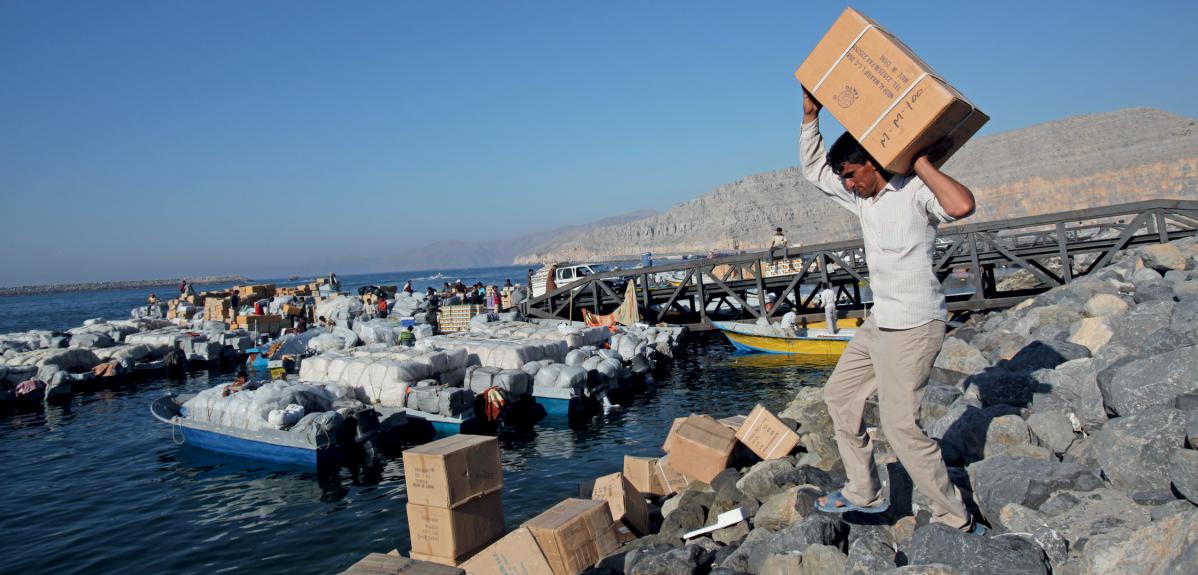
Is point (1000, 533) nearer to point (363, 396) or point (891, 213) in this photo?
point (891, 213)

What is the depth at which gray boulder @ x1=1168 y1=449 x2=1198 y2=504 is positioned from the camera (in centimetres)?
367

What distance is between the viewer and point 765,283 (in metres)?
23.5

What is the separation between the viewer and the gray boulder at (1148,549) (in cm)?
297

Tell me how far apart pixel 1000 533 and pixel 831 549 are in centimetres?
94

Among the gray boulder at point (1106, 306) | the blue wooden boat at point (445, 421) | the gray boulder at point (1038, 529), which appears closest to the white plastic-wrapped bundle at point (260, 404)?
the blue wooden boat at point (445, 421)

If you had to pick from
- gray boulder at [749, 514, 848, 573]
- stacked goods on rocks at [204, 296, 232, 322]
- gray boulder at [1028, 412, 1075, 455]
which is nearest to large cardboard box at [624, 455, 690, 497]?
gray boulder at [749, 514, 848, 573]

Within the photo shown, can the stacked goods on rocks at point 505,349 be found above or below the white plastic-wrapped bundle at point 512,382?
above

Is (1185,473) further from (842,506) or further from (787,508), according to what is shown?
(787,508)

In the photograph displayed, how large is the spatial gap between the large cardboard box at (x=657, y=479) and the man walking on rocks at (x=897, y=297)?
3.43 m

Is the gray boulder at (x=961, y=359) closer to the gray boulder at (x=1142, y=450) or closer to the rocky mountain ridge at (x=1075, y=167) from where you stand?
the gray boulder at (x=1142, y=450)

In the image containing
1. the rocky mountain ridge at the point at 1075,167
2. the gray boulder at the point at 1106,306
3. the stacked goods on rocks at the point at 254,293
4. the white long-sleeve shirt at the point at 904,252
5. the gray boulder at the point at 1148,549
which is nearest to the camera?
the gray boulder at the point at 1148,549

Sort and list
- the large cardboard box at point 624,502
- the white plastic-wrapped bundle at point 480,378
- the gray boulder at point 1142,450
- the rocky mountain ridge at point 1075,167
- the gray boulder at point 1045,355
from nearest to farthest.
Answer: the gray boulder at point 1142,450, the large cardboard box at point 624,502, the gray boulder at point 1045,355, the white plastic-wrapped bundle at point 480,378, the rocky mountain ridge at point 1075,167

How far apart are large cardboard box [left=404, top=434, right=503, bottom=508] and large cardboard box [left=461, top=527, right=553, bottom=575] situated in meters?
0.44

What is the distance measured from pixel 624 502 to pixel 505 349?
30.7ft
